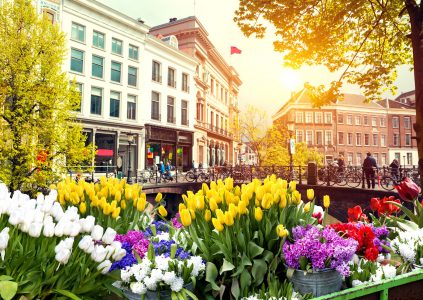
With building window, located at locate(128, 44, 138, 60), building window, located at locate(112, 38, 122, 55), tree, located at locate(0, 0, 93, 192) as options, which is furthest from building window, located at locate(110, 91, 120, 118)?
tree, located at locate(0, 0, 93, 192)

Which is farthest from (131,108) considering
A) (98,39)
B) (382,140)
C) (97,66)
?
(382,140)

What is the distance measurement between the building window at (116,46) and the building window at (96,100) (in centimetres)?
391

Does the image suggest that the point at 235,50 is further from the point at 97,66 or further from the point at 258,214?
the point at 258,214

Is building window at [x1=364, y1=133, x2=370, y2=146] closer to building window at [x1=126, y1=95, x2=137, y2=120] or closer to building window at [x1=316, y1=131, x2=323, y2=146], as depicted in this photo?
building window at [x1=316, y1=131, x2=323, y2=146]

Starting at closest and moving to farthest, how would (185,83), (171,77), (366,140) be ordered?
1. (171,77)
2. (185,83)
3. (366,140)

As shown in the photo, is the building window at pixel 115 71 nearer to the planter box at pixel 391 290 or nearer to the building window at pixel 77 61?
the building window at pixel 77 61

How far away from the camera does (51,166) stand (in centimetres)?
1116

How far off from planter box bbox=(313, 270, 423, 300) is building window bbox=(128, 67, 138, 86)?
28.8 m

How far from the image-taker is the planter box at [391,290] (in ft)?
6.75

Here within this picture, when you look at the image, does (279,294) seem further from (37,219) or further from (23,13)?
(23,13)

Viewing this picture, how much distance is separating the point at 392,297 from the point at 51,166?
440 inches

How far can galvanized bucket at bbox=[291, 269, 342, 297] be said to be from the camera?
2.22 meters

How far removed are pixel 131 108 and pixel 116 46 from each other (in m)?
5.37

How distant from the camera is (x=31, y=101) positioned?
1094cm
